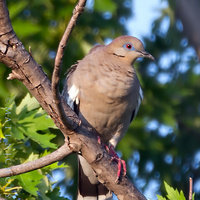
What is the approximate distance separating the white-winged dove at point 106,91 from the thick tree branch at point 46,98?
66 cm

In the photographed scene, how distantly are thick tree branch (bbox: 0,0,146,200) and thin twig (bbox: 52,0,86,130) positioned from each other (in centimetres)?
4

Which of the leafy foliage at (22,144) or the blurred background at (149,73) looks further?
the blurred background at (149,73)

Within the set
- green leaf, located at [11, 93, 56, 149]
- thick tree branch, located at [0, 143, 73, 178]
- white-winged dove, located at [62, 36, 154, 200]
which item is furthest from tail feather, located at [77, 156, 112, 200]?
thick tree branch, located at [0, 143, 73, 178]

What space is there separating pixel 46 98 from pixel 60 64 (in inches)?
14.4

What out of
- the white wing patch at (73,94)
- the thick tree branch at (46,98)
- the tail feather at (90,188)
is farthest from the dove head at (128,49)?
the thick tree branch at (46,98)

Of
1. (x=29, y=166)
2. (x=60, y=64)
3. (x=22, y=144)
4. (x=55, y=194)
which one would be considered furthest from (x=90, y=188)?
(x=60, y=64)

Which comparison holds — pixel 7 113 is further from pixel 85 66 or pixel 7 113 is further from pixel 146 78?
pixel 146 78

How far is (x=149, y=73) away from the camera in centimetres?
577

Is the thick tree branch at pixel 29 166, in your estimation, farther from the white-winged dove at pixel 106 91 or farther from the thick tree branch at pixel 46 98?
the white-winged dove at pixel 106 91

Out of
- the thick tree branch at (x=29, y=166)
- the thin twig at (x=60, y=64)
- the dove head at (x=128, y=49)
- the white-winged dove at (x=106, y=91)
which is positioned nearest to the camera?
the thin twig at (x=60, y=64)

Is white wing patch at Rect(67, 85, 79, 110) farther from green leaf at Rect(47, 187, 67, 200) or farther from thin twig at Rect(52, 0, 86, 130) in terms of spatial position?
thin twig at Rect(52, 0, 86, 130)

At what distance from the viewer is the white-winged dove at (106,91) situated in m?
3.38

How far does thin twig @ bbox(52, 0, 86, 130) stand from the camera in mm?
2105

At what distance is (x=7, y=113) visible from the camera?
9.58 ft
